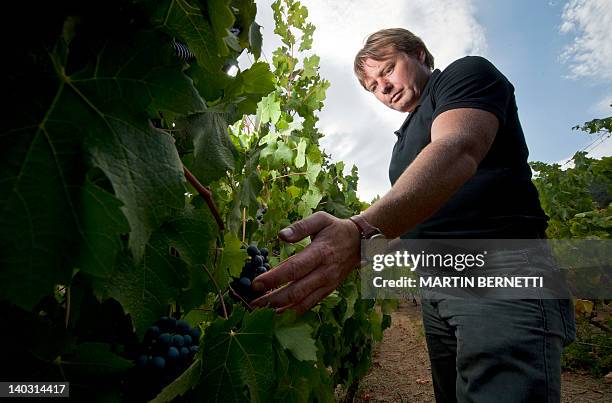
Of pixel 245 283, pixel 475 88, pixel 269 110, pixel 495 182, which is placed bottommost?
pixel 245 283

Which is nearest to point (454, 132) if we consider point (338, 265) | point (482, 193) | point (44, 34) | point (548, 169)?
point (482, 193)

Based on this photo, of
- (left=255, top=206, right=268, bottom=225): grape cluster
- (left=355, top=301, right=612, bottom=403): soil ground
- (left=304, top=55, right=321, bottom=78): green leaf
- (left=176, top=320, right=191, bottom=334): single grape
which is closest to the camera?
(left=176, top=320, right=191, bottom=334): single grape

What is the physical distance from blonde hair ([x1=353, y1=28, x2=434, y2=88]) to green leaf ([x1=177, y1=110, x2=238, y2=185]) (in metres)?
2.10

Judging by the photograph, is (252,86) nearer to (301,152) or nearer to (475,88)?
(475,88)

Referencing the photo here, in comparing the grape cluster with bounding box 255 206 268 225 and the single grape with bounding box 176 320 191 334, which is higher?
the grape cluster with bounding box 255 206 268 225

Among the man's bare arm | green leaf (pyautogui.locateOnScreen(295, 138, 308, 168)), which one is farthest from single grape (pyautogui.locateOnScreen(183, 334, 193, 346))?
green leaf (pyautogui.locateOnScreen(295, 138, 308, 168))

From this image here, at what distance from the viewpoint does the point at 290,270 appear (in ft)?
3.86

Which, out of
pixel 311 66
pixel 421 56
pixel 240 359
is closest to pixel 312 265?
pixel 240 359

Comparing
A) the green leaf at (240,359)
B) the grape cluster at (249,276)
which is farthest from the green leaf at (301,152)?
the green leaf at (240,359)

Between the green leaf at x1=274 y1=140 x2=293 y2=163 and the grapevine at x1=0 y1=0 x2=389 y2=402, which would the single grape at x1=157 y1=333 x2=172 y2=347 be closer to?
the grapevine at x1=0 y1=0 x2=389 y2=402

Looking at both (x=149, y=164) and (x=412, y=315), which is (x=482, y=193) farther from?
(x=412, y=315)

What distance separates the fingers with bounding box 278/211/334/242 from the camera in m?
1.20

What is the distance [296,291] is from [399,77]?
6.84 ft

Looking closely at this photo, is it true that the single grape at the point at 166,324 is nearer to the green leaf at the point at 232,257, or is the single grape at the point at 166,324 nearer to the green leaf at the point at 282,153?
the green leaf at the point at 232,257
